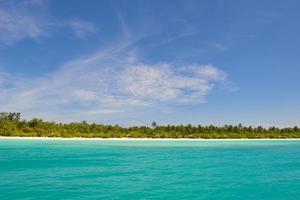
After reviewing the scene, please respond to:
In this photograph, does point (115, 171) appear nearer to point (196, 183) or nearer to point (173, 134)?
point (196, 183)

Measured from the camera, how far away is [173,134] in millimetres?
74188

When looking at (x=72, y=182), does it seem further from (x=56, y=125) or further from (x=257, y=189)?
(x=56, y=125)

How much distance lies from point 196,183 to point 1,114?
243 ft

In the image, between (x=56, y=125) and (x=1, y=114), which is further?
(x=1, y=114)

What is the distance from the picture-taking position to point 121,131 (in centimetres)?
7431

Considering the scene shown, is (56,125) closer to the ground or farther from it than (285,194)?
farther from it

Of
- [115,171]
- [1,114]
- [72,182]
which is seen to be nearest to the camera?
[72,182]

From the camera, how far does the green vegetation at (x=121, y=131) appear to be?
210ft

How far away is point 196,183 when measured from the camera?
46.4 ft

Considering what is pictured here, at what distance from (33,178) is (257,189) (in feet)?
27.0

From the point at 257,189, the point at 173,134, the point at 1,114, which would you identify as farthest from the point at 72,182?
the point at 1,114

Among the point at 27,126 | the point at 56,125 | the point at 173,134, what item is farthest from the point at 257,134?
the point at 27,126

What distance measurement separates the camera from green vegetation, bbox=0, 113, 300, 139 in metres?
63.9

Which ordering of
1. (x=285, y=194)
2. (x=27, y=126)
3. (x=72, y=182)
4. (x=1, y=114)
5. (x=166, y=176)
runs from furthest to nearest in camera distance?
(x=1, y=114), (x=27, y=126), (x=166, y=176), (x=72, y=182), (x=285, y=194)
